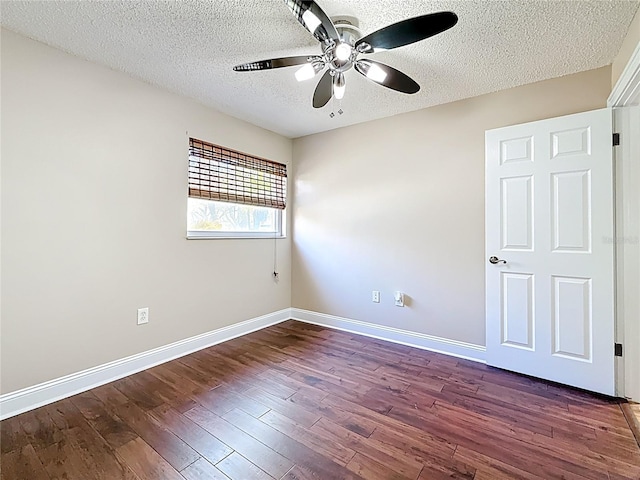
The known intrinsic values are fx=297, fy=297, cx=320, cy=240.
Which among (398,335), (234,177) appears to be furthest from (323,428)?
(234,177)

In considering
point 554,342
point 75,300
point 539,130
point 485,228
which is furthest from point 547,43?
point 75,300

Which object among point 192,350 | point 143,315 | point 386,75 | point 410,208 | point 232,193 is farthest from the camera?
point 232,193

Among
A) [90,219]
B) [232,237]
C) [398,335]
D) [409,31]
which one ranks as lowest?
[398,335]

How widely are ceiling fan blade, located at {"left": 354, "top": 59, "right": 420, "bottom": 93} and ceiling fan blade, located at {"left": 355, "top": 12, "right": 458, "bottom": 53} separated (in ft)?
0.48

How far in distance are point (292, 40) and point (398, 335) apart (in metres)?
2.76

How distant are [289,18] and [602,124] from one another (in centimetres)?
224

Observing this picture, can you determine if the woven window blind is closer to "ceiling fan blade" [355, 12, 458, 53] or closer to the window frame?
the window frame

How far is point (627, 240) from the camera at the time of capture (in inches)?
79.0

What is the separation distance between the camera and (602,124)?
6.83 ft

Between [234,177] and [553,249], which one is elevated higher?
[234,177]

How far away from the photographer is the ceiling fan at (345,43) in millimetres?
1369

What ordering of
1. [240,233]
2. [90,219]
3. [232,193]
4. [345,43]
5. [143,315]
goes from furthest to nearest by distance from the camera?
[240,233]
[232,193]
[143,315]
[90,219]
[345,43]

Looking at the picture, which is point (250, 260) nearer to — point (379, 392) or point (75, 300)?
point (75, 300)

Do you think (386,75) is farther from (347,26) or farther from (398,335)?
(398,335)
